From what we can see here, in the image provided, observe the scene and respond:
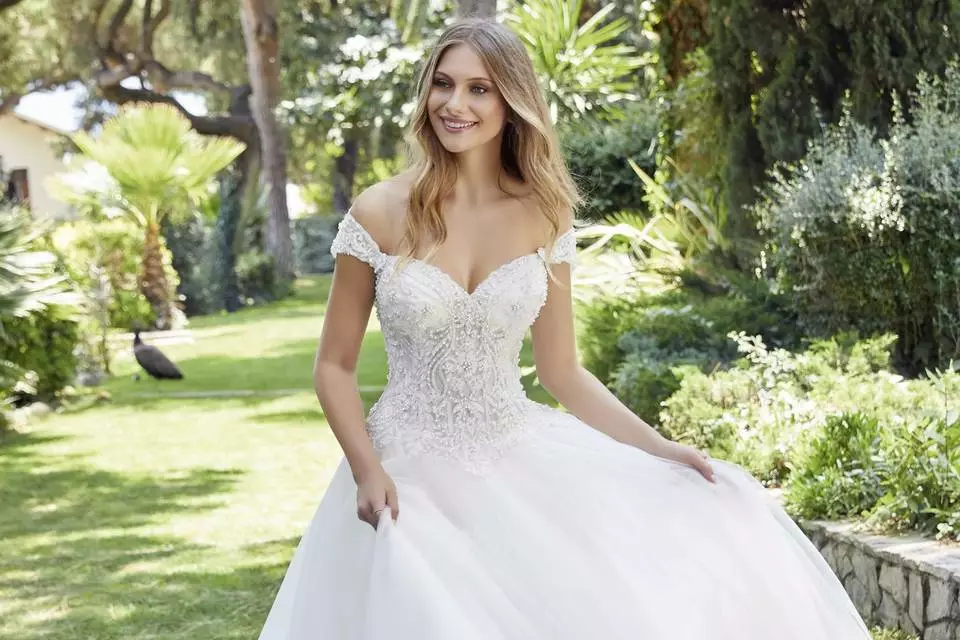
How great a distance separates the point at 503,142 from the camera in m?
3.47

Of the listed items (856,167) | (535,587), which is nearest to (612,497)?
(535,587)

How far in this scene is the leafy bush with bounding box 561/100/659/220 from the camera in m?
14.8

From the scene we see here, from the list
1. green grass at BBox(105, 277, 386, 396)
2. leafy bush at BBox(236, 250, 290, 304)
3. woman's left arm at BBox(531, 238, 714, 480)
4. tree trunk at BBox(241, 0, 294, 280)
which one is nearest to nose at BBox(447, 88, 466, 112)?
woman's left arm at BBox(531, 238, 714, 480)

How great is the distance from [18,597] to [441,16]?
2017 centimetres

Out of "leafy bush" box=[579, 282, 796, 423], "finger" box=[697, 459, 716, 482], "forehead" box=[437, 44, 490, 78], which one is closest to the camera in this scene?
"forehead" box=[437, 44, 490, 78]

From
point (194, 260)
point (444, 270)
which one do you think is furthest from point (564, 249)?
point (194, 260)

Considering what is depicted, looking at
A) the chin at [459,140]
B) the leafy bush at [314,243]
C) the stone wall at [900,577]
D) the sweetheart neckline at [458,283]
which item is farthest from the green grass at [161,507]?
the leafy bush at [314,243]

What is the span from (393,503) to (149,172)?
21.2 meters

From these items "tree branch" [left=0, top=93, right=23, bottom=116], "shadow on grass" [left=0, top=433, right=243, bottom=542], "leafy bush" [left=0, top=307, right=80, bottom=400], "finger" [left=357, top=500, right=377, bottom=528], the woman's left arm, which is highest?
"tree branch" [left=0, top=93, right=23, bottom=116]

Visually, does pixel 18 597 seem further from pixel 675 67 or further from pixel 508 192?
pixel 675 67

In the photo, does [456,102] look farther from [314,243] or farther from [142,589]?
[314,243]

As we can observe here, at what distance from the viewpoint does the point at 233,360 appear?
60.3 ft

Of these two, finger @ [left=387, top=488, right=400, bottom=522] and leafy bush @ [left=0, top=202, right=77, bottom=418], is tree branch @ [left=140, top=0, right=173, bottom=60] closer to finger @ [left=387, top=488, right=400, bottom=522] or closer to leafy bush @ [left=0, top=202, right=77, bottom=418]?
leafy bush @ [left=0, top=202, right=77, bottom=418]

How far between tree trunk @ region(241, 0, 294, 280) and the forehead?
2880 centimetres
